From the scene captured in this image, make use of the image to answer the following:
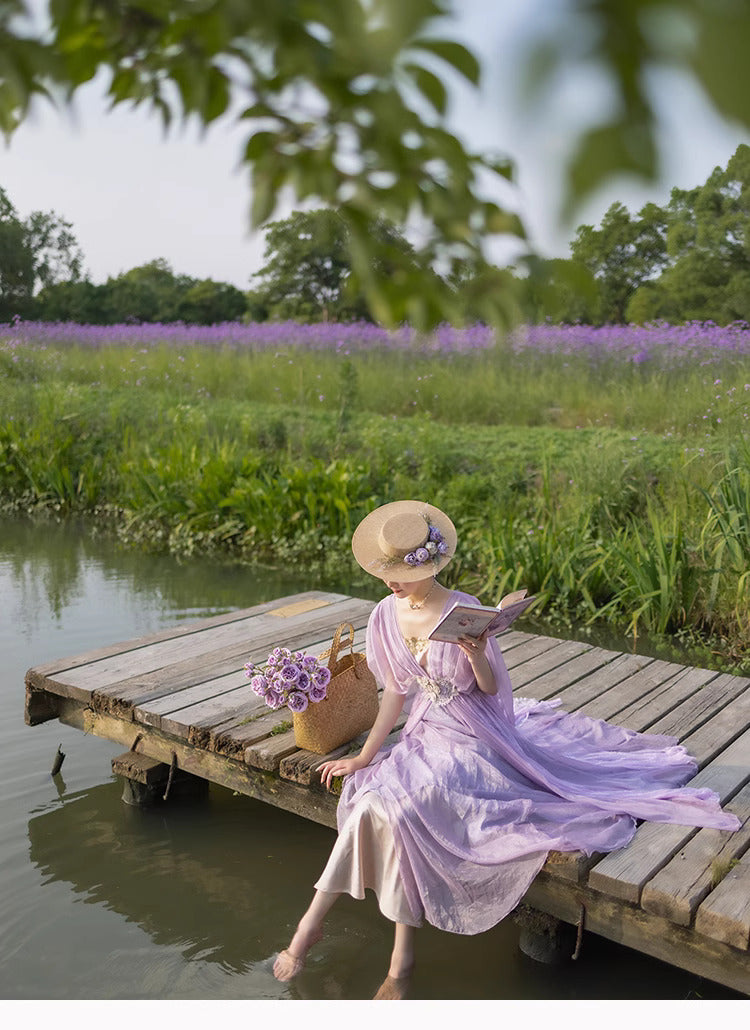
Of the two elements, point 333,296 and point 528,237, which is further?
point 333,296

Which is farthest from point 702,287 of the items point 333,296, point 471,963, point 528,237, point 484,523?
point 528,237

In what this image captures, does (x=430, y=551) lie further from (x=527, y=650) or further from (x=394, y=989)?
(x=527, y=650)

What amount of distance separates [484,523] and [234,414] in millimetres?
3854

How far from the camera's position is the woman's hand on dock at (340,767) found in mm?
3252

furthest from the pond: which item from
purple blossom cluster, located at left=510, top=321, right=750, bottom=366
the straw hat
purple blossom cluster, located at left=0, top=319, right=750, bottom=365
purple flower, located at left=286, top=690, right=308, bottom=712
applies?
purple blossom cluster, located at left=510, top=321, right=750, bottom=366

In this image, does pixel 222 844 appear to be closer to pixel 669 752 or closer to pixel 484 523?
pixel 669 752

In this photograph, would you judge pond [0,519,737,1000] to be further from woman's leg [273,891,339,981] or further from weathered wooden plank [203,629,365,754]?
weathered wooden plank [203,629,365,754]

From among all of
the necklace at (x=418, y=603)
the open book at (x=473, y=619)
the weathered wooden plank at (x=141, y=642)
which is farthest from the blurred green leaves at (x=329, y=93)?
the weathered wooden plank at (x=141, y=642)

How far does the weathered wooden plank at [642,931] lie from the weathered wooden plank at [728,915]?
57mm

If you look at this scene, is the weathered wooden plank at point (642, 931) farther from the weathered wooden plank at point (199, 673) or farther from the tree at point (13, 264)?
the tree at point (13, 264)

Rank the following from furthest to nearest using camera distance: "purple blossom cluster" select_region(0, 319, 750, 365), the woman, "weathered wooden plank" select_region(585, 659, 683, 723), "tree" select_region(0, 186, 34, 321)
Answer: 1. "tree" select_region(0, 186, 34, 321)
2. "purple blossom cluster" select_region(0, 319, 750, 365)
3. "weathered wooden plank" select_region(585, 659, 683, 723)
4. the woman

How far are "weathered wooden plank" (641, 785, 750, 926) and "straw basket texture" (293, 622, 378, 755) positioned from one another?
46.3 inches

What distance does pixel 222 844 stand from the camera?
3951mm

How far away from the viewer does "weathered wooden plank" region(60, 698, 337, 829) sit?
3453mm
